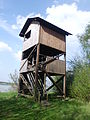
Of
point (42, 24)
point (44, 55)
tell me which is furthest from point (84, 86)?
point (42, 24)

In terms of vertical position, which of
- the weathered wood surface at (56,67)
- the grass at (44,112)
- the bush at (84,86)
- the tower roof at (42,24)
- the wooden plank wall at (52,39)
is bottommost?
the grass at (44,112)

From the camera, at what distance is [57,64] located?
12.3 m

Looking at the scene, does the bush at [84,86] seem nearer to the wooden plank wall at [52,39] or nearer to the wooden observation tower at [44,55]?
the wooden observation tower at [44,55]

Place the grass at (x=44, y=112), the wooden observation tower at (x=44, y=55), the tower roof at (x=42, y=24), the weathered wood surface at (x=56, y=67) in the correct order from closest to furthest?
the grass at (x=44, y=112) → the wooden observation tower at (x=44, y=55) → the weathered wood surface at (x=56, y=67) → the tower roof at (x=42, y=24)

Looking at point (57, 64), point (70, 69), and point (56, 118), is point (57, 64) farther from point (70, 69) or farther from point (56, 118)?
point (56, 118)

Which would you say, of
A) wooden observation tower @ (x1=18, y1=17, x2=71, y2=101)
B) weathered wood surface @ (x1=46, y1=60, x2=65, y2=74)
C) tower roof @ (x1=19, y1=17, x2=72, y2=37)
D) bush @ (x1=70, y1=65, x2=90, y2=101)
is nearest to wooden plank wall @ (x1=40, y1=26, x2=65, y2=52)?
wooden observation tower @ (x1=18, y1=17, x2=71, y2=101)

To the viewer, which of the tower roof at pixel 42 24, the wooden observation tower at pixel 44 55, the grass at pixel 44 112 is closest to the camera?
the grass at pixel 44 112

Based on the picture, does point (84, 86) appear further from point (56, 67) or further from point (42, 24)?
point (42, 24)

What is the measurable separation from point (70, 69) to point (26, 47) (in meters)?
5.97

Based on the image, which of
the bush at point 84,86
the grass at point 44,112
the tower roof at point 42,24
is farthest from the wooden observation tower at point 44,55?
the grass at point 44,112

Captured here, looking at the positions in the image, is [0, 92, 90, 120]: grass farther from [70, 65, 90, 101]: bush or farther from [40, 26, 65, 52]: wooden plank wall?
[40, 26, 65, 52]: wooden plank wall

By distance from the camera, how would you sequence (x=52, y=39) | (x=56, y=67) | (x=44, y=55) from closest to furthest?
(x=56, y=67), (x=52, y=39), (x=44, y=55)

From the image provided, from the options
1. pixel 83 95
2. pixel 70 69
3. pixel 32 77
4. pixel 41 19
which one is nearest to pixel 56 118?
pixel 83 95

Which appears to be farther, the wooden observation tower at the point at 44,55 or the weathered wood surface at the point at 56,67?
the weathered wood surface at the point at 56,67
